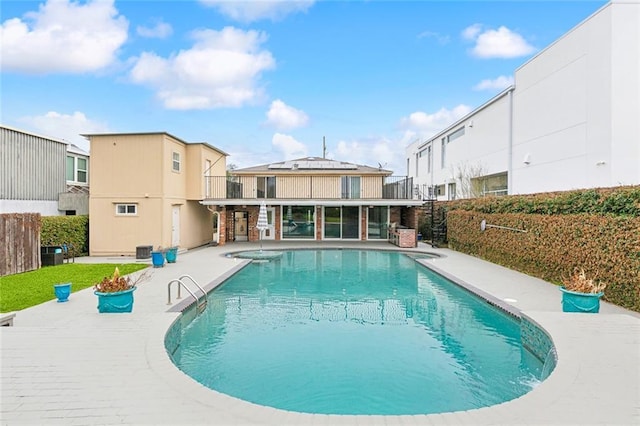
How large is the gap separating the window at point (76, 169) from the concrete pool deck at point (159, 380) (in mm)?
13605

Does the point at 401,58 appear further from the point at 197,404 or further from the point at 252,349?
the point at 197,404

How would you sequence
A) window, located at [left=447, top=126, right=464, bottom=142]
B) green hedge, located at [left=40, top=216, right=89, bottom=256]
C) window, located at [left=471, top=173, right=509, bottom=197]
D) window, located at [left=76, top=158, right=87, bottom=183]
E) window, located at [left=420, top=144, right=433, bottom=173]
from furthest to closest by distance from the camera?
1. window, located at [left=420, top=144, right=433, bottom=173]
2. window, located at [left=447, top=126, right=464, bottom=142]
3. window, located at [left=471, top=173, right=509, bottom=197]
4. window, located at [left=76, top=158, right=87, bottom=183]
5. green hedge, located at [left=40, top=216, right=89, bottom=256]

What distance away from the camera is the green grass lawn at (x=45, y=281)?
8.47 meters

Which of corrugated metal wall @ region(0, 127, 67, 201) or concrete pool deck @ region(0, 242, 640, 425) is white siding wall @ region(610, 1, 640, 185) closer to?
concrete pool deck @ region(0, 242, 640, 425)

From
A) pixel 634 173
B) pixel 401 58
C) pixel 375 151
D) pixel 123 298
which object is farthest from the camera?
pixel 375 151

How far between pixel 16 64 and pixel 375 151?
2975 centimetres

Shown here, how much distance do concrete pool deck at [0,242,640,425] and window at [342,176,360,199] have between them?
15375mm

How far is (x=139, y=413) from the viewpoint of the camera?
362cm

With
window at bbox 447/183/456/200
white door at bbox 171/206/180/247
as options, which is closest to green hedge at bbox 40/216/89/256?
white door at bbox 171/206/180/247

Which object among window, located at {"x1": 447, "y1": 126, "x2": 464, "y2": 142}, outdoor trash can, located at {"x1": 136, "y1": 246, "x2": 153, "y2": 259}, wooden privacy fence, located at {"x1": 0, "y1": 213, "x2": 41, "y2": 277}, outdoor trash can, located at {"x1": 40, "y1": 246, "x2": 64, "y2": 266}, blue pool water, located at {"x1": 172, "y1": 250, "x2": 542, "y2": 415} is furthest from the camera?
window, located at {"x1": 447, "y1": 126, "x2": 464, "y2": 142}

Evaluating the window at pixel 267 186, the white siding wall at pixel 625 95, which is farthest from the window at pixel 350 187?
the white siding wall at pixel 625 95

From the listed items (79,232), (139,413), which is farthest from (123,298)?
(79,232)

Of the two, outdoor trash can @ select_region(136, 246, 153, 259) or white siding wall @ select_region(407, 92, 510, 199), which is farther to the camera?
white siding wall @ select_region(407, 92, 510, 199)

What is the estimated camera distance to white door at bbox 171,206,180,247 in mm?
17516
